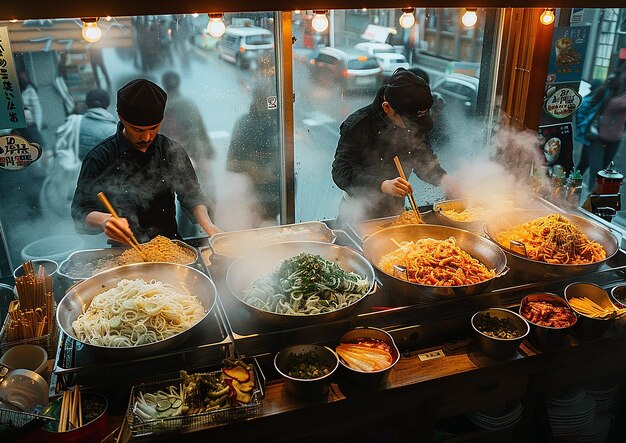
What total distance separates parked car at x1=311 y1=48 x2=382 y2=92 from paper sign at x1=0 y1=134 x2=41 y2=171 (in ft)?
9.49

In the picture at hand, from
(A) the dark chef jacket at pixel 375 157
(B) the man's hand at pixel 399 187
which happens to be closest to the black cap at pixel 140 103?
(A) the dark chef jacket at pixel 375 157

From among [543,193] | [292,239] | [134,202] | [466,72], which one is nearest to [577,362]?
[292,239]

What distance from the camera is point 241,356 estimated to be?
107 inches

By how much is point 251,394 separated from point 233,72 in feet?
12.6

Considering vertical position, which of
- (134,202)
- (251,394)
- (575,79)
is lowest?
(251,394)

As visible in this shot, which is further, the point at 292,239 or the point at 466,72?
the point at 466,72

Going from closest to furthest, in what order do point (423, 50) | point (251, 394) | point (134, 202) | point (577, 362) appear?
point (251, 394) < point (577, 362) < point (134, 202) < point (423, 50)

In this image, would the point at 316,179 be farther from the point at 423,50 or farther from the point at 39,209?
the point at 39,209

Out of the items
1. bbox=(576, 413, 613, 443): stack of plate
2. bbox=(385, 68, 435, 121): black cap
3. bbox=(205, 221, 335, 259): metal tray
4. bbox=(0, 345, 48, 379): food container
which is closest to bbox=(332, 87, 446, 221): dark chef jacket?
bbox=(385, 68, 435, 121): black cap

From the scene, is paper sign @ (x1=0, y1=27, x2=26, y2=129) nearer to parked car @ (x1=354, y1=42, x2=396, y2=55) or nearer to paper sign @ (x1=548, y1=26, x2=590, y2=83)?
parked car @ (x1=354, y1=42, x2=396, y2=55)

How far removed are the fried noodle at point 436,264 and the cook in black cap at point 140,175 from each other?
1435 mm

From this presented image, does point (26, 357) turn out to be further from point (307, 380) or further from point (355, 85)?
point (355, 85)

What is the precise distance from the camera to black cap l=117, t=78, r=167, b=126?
370cm

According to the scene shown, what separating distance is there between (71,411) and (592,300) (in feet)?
10.2
